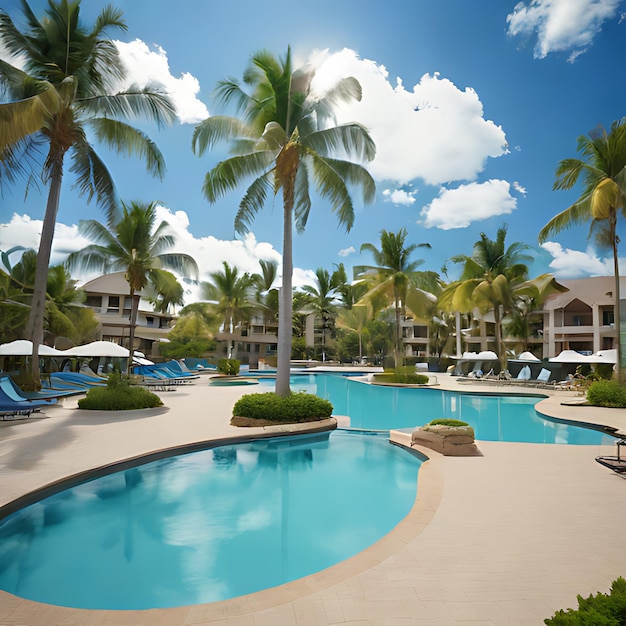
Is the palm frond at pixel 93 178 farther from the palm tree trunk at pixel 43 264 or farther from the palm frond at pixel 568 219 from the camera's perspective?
the palm frond at pixel 568 219

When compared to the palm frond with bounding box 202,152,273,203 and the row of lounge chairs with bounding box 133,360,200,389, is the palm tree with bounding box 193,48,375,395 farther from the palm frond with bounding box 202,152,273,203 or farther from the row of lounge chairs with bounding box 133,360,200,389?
the row of lounge chairs with bounding box 133,360,200,389

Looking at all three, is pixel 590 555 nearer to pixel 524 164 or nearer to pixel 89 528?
pixel 89 528

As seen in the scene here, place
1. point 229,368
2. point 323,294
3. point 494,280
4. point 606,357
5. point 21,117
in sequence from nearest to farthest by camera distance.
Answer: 1. point 21,117
2. point 606,357
3. point 494,280
4. point 229,368
5. point 323,294

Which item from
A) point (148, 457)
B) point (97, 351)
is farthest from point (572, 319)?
point (148, 457)

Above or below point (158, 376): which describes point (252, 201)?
above

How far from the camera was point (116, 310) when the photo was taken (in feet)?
141

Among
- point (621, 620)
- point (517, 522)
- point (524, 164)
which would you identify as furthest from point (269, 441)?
point (524, 164)

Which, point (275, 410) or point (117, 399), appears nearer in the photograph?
point (275, 410)

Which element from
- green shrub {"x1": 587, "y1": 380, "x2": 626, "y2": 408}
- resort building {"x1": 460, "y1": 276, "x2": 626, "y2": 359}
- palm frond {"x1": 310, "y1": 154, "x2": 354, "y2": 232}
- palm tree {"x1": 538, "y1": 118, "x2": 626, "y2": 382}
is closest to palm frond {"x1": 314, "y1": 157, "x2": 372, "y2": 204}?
palm frond {"x1": 310, "y1": 154, "x2": 354, "y2": 232}

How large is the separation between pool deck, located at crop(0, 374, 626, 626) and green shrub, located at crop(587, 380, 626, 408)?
756 cm

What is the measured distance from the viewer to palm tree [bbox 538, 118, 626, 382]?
1495cm

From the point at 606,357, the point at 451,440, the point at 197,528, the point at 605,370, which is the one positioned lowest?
the point at 197,528

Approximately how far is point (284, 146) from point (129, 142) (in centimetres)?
657

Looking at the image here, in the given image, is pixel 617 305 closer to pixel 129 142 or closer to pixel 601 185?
pixel 601 185
